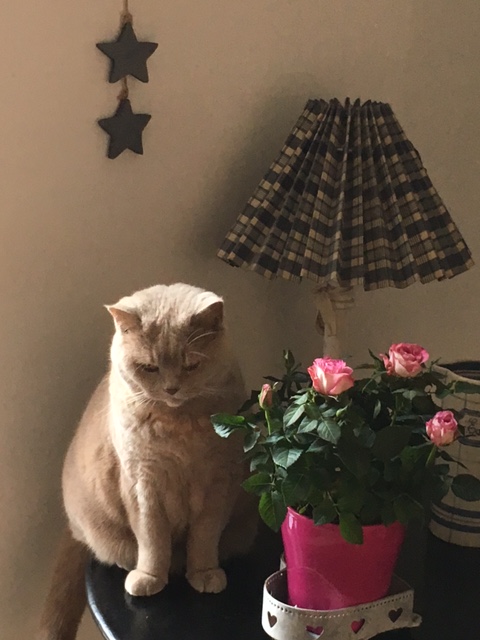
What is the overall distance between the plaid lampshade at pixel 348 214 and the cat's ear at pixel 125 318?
241 mm

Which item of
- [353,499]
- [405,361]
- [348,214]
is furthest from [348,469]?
[348,214]

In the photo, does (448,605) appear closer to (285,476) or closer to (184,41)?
(285,476)

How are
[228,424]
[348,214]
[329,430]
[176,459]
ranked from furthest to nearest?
[348,214], [176,459], [228,424], [329,430]

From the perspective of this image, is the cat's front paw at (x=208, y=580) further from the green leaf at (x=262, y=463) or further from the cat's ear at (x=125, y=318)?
the cat's ear at (x=125, y=318)

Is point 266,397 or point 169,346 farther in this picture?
point 169,346

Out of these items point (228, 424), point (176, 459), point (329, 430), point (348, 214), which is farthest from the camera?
point (348, 214)

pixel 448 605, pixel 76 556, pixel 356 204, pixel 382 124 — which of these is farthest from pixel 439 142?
pixel 76 556

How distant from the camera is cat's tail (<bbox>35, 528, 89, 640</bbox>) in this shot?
112 cm

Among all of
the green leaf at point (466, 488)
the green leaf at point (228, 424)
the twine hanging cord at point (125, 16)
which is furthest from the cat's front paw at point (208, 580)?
the twine hanging cord at point (125, 16)

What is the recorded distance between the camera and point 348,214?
1115 millimetres

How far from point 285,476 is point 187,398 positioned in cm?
21

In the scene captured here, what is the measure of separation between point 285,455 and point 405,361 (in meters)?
0.17

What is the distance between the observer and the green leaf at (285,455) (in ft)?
2.54

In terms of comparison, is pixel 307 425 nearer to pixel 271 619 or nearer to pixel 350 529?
pixel 350 529
